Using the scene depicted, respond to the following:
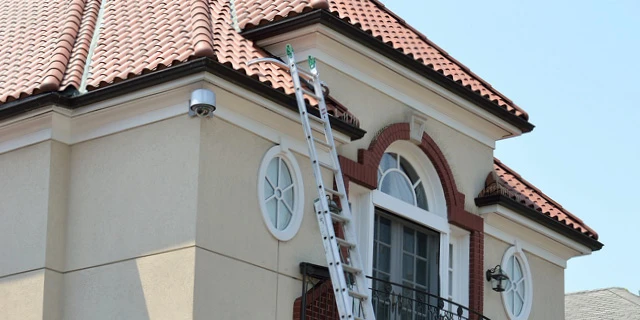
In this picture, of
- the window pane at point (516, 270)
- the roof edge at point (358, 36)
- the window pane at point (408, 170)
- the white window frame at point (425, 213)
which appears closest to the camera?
the roof edge at point (358, 36)

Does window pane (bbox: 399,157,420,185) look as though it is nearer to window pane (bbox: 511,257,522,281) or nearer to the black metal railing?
the black metal railing

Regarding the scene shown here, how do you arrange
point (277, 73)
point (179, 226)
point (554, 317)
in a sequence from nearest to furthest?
point (179, 226) → point (277, 73) → point (554, 317)

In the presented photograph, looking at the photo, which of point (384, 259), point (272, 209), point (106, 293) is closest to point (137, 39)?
point (272, 209)

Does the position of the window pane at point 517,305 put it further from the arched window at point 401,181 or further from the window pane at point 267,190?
the window pane at point 267,190

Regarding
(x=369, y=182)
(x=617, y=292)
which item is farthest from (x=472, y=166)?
(x=617, y=292)

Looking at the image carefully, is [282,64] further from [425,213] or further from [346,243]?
[425,213]

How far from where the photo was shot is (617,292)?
3262 centimetres

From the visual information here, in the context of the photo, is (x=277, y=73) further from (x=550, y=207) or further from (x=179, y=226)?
→ (x=550, y=207)

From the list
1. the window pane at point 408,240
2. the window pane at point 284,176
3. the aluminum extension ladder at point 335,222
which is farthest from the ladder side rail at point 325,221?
the window pane at point 408,240

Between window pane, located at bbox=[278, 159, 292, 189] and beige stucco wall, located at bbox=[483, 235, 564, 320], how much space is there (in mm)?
4461

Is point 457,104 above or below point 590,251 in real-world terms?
above

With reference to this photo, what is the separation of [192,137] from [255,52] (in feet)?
6.71

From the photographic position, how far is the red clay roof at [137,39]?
57.1 feet

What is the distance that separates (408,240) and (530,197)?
337 cm
